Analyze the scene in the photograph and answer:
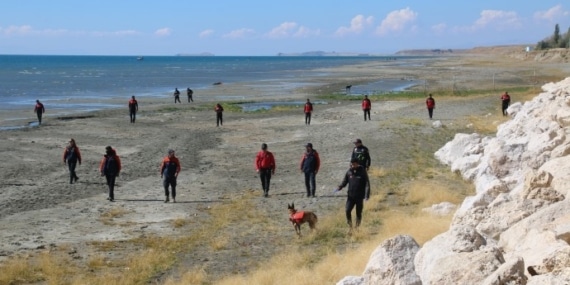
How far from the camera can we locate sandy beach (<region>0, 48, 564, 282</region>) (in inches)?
580

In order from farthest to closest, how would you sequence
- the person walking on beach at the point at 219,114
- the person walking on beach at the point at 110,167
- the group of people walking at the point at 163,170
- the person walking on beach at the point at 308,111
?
1. the person walking on beach at the point at 219,114
2. the person walking on beach at the point at 308,111
3. the person walking on beach at the point at 110,167
4. the group of people walking at the point at 163,170

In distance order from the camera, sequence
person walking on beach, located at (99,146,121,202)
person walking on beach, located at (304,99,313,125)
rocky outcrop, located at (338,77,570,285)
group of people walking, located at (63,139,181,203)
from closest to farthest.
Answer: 1. rocky outcrop, located at (338,77,570,285)
2. group of people walking, located at (63,139,181,203)
3. person walking on beach, located at (99,146,121,202)
4. person walking on beach, located at (304,99,313,125)

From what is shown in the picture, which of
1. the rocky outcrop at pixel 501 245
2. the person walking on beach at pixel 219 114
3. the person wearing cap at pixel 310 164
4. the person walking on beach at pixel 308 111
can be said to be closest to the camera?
the rocky outcrop at pixel 501 245

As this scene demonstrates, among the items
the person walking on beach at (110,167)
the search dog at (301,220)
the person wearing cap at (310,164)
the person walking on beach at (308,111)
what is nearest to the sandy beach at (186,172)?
the search dog at (301,220)

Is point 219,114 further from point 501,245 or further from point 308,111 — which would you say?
point 501,245

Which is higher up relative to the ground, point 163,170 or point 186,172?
point 163,170

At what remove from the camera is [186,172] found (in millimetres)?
23328

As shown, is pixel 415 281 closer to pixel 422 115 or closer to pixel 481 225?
pixel 481 225

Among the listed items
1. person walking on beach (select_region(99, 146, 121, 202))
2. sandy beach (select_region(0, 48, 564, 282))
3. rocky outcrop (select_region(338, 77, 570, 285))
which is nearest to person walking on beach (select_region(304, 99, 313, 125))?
sandy beach (select_region(0, 48, 564, 282))

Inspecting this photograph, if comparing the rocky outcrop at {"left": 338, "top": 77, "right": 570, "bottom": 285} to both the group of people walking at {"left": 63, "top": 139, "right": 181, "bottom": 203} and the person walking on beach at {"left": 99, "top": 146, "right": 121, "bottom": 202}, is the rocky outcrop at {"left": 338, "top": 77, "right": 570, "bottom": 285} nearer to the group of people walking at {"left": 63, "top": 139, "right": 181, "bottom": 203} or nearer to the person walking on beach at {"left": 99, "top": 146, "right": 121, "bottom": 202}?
the group of people walking at {"left": 63, "top": 139, "right": 181, "bottom": 203}

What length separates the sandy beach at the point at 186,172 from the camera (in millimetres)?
14727

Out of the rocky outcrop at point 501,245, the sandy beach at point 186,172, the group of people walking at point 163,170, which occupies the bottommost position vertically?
the sandy beach at point 186,172

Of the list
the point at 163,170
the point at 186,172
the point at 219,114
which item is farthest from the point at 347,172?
the point at 219,114

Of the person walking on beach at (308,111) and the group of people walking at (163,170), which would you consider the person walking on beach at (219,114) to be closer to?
the person walking on beach at (308,111)
